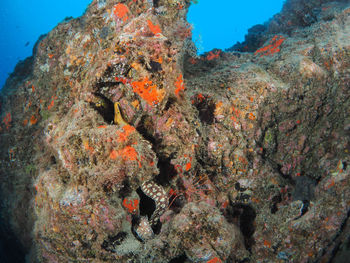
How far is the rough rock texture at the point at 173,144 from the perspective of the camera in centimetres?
293

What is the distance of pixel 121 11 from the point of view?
12.8 ft

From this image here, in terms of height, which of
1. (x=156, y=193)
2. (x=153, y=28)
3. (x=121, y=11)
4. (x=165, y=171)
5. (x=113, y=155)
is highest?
(x=121, y=11)

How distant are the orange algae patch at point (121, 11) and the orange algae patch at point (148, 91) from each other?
5.50ft

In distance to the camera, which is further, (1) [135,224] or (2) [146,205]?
(2) [146,205]

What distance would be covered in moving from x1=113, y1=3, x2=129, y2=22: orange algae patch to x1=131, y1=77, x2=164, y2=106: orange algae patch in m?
1.68

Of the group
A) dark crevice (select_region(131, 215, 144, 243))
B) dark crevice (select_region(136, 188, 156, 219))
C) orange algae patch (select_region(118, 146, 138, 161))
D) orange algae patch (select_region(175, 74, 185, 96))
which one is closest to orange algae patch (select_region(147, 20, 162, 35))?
orange algae patch (select_region(175, 74, 185, 96))

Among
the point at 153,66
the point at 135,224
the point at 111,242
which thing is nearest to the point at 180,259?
the point at 135,224

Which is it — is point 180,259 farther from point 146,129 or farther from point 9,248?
point 9,248

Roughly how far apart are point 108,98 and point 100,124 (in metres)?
0.55

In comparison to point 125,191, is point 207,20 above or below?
above

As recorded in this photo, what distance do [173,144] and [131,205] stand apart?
4.01 feet

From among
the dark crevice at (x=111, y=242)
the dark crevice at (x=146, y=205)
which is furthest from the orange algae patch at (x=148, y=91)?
the dark crevice at (x=111, y=242)

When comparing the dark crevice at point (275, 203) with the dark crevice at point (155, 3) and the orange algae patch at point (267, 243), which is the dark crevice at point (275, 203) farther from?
the dark crevice at point (155, 3)

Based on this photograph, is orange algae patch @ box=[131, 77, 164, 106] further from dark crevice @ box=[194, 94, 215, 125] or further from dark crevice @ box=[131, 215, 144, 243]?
dark crevice @ box=[131, 215, 144, 243]
